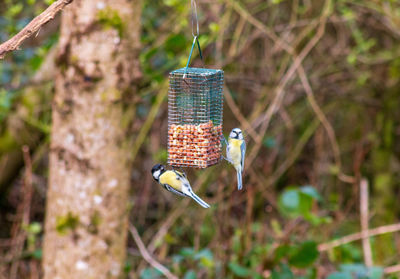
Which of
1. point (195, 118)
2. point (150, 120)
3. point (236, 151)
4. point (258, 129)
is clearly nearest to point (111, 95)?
point (195, 118)

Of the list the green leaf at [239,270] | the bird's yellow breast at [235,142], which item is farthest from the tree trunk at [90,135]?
the green leaf at [239,270]

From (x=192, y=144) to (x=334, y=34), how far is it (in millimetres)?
4830

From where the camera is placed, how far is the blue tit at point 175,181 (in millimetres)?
2984

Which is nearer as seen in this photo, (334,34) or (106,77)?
(106,77)

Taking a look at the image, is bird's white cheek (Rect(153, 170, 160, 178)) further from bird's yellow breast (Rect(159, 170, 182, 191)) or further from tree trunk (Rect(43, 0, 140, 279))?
tree trunk (Rect(43, 0, 140, 279))

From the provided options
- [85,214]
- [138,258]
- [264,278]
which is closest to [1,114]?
[85,214]

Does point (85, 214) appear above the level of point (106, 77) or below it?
below

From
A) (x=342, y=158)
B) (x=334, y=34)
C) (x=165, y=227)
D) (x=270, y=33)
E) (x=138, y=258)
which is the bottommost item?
(x=138, y=258)

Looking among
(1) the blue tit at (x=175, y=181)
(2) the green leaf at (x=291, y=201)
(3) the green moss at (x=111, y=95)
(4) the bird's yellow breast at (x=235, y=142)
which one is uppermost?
(3) the green moss at (x=111, y=95)

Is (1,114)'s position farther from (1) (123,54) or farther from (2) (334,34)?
(2) (334,34)

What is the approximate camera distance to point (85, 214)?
3770 mm

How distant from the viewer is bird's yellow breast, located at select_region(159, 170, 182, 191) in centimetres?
300

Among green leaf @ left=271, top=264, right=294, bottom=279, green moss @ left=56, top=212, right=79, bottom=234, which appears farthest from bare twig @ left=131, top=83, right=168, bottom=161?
green leaf @ left=271, top=264, right=294, bottom=279

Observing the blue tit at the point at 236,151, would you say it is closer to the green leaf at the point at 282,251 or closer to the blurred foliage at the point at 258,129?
the blurred foliage at the point at 258,129
